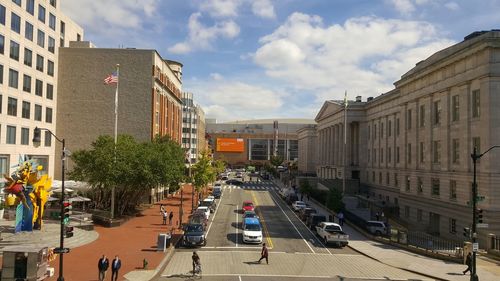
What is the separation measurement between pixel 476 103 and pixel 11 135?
165 ft

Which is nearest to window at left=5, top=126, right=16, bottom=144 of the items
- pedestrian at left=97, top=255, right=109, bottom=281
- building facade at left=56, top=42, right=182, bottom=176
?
building facade at left=56, top=42, right=182, bottom=176

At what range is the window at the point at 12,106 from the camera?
2048 inches

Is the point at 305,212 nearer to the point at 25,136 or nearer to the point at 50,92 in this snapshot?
the point at 25,136

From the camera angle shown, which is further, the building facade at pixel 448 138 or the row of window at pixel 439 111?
the row of window at pixel 439 111

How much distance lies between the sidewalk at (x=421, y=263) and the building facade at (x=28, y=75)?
4065 centimetres

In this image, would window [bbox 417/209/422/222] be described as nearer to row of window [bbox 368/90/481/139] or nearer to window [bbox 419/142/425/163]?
window [bbox 419/142/425/163]

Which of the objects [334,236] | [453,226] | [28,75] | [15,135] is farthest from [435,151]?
[28,75]

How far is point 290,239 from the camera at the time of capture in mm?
41062

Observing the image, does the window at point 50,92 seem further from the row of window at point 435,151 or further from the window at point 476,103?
the window at point 476,103

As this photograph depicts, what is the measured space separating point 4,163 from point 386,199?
5746cm

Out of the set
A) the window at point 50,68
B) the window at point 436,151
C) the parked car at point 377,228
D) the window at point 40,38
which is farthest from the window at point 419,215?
the window at point 40,38

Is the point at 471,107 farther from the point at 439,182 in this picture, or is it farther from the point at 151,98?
the point at 151,98

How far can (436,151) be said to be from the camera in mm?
50500

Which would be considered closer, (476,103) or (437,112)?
(476,103)
